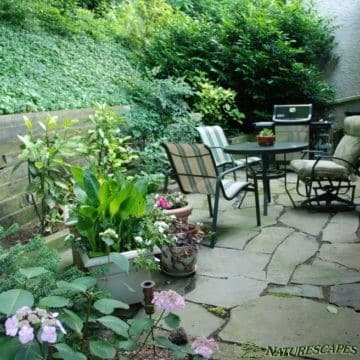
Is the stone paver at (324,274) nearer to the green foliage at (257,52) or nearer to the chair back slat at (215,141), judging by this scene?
the chair back slat at (215,141)

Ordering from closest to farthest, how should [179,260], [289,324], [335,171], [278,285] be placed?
[289,324], [278,285], [179,260], [335,171]

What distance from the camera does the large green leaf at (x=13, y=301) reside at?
108 centimetres

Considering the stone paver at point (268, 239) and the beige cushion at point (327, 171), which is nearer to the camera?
the stone paver at point (268, 239)

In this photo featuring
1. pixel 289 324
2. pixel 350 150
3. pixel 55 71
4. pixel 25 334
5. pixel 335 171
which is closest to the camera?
pixel 25 334

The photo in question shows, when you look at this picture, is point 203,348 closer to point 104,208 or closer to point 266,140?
point 104,208

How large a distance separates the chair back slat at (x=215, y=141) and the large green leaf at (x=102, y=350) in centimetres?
291

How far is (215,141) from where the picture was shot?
4230 millimetres

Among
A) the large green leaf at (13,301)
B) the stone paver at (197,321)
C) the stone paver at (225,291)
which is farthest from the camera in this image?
the stone paver at (225,291)

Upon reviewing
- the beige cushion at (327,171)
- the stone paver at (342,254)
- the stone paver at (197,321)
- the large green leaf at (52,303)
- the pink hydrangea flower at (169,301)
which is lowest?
the stone paver at (342,254)

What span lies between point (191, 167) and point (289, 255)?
41.8 inches

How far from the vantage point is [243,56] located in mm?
6328

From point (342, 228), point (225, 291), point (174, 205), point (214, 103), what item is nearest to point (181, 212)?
point (174, 205)

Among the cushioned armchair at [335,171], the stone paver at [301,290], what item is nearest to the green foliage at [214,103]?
the cushioned armchair at [335,171]

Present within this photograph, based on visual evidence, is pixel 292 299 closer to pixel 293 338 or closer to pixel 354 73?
pixel 293 338
